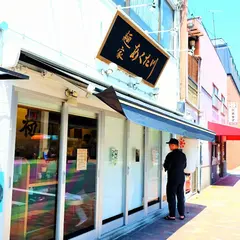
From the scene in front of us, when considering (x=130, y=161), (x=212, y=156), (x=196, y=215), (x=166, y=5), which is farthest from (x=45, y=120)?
(x=212, y=156)

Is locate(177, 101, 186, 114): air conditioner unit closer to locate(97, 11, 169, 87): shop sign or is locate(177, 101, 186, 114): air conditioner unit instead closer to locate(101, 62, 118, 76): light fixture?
locate(97, 11, 169, 87): shop sign

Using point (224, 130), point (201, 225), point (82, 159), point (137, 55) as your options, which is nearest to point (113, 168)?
point (82, 159)

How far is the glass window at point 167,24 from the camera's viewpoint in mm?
10170

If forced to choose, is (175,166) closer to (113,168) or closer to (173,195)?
(173,195)

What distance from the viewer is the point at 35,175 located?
517cm

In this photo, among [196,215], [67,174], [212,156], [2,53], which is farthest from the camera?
[212,156]

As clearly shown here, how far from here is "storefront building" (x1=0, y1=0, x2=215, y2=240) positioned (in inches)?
173

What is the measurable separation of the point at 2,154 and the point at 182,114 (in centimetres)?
762

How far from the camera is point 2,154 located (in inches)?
164

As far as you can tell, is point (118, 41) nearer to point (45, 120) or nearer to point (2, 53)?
point (45, 120)

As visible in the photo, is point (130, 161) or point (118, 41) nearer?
point (118, 41)

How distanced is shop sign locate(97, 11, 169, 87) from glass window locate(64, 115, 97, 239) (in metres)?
1.34

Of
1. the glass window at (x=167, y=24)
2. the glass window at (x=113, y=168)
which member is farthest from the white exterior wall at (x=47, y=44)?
the glass window at (x=167, y=24)

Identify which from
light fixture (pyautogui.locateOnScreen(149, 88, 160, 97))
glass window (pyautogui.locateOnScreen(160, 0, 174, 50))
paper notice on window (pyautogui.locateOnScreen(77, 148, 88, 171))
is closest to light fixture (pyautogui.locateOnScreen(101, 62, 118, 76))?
paper notice on window (pyautogui.locateOnScreen(77, 148, 88, 171))
